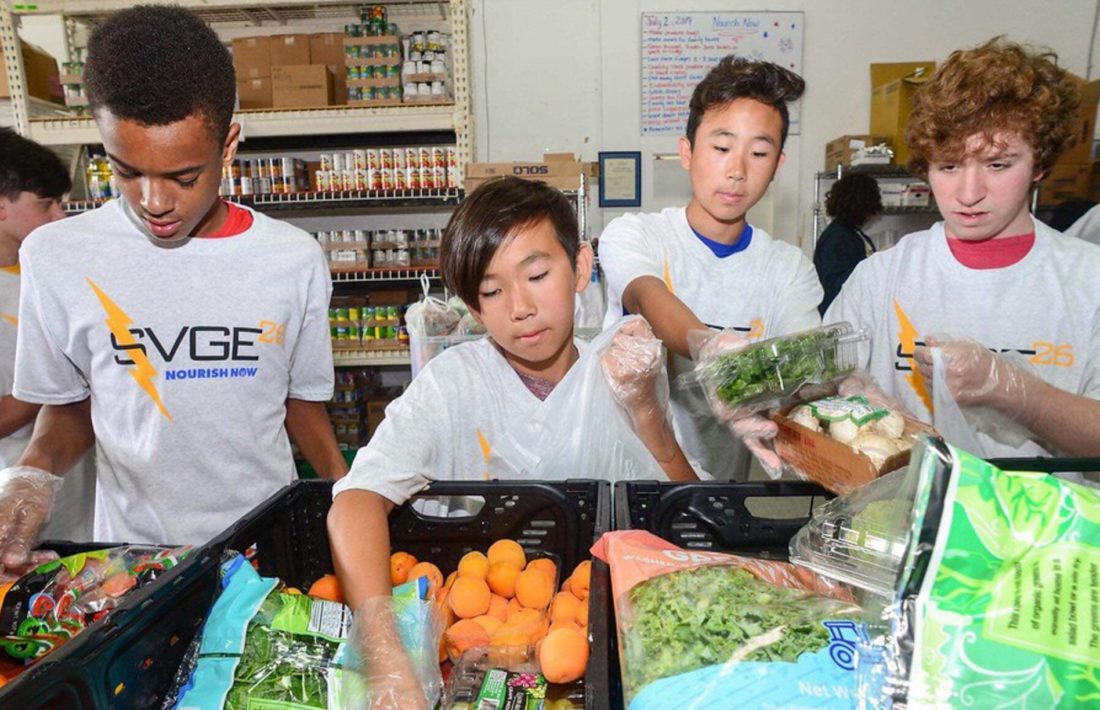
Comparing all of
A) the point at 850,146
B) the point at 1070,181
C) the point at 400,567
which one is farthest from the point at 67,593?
the point at 1070,181

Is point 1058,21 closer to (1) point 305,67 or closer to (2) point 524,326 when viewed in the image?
(1) point 305,67

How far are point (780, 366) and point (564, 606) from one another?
46 centimetres

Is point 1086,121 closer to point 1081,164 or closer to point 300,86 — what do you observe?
point 1081,164

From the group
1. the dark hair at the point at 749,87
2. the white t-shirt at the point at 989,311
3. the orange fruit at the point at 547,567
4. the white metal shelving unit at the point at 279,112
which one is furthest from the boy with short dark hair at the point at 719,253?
the white metal shelving unit at the point at 279,112

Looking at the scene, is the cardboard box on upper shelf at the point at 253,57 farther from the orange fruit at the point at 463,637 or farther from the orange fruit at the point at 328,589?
the orange fruit at the point at 463,637

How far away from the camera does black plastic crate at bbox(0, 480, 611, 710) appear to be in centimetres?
56

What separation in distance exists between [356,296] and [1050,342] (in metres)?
3.47

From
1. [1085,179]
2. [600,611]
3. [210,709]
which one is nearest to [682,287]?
[600,611]

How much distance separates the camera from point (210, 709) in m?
0.66

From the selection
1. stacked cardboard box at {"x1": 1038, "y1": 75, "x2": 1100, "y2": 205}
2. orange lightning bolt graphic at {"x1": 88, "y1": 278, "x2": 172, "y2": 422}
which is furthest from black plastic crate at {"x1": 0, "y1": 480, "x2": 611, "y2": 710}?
stacked cardboard box at {"x1": 1038, "y1": 75, "x2": 1100, "y2": 205}

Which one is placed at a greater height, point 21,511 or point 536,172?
point 536,172

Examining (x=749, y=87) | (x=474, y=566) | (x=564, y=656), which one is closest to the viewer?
(x=564, y=656)

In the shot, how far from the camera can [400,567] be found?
36.5 inches

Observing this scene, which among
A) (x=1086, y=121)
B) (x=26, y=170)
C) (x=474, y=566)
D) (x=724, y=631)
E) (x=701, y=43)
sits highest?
(x=701, y=43)
